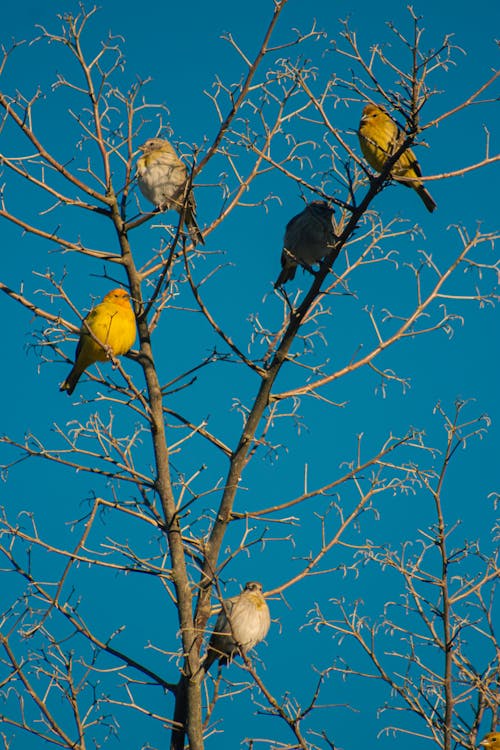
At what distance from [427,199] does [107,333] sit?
9.46 feet

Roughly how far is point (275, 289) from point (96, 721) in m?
2.79

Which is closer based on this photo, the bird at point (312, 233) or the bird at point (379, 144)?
the bird at point (379, 144)

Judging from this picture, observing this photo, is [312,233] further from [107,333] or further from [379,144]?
[107,333]

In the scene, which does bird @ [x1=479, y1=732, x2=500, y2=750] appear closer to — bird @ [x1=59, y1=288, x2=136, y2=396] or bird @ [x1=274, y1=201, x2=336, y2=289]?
bird @ [x1=274, y1=201, x2=336, y2=289]

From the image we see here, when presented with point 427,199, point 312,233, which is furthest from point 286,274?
point 427,199

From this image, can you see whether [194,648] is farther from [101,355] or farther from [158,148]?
[158,148]

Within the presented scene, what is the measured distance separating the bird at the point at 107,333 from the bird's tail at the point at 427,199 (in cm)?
255

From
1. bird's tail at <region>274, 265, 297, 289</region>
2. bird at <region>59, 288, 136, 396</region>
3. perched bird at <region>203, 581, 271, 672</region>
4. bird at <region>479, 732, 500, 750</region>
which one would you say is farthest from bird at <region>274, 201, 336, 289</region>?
bird at <region>479, 732, 500, 750</region>

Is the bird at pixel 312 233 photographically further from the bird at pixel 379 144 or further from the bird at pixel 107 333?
the bird at pixel 107 333

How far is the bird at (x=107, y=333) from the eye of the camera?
7.01 m

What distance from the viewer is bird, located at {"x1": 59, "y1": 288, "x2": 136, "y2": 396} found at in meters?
7.01

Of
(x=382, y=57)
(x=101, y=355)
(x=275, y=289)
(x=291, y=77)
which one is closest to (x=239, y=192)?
(x=275, y=289)

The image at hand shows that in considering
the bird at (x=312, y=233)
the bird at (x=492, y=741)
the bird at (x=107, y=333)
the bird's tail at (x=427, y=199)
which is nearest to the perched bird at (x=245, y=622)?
the bird at (x=492, y=741)

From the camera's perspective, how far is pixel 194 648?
16.8 ft
